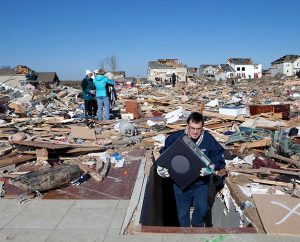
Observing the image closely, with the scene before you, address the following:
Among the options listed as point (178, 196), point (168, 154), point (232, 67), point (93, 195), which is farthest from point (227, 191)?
point (232, 67)

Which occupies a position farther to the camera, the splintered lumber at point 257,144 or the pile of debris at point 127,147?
Result: the splintered lumber at point 257,144

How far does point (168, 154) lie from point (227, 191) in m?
1.99

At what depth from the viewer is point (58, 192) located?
5.57m

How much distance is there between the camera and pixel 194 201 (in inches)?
196

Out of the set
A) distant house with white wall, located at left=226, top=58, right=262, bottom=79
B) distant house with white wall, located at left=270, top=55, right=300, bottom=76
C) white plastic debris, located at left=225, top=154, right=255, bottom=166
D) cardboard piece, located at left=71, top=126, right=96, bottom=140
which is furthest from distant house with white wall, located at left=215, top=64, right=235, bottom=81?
white plastic debris, located at left=225, top=154, right=255, bottom=166

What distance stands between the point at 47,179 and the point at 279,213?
11.6 ft

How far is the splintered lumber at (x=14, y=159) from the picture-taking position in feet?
23.3

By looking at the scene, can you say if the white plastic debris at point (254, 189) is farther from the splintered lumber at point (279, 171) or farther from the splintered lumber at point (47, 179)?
the splintered lumber at point (47, 179)

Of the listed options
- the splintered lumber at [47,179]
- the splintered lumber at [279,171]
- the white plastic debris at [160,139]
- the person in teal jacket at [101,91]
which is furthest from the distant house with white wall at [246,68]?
the splintered lumber at [47,179]

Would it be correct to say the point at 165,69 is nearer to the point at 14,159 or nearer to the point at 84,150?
the point at 84,150

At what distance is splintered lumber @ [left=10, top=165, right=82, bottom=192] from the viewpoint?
5.36m

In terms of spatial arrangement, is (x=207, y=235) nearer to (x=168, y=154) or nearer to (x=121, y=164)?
(x=168, y=154)

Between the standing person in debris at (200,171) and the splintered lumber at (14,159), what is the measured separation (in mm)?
3789

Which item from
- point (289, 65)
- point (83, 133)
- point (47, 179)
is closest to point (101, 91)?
point (83, 133)
